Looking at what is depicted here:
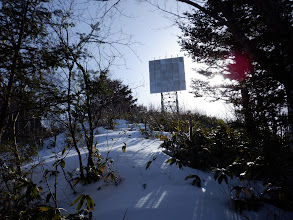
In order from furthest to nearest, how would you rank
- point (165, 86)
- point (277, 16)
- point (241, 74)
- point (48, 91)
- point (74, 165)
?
point (165, 86)
point (241, 74)
point (74, 165)
point (48, 91)
point (277, 16)

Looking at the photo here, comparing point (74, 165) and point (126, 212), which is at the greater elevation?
point (74, 165)

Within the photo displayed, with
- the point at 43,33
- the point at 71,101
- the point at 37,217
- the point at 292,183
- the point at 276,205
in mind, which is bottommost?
the point at 276,205

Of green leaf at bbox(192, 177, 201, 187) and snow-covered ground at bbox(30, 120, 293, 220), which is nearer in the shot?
snow-covered ground at bbox(30, 120, 293, 220)

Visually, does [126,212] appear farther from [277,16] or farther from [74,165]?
[277,16]

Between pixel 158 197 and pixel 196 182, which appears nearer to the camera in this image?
pixel 158 197

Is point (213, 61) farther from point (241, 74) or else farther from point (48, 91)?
point (48, 91)

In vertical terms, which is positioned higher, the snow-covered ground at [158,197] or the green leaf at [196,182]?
the green leaf at [196,182]

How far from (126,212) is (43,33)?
6.97 feet

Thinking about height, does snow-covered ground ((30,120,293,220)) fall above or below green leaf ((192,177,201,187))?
below

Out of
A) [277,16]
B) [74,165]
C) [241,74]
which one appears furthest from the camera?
[241,74]

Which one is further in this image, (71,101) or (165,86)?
(165,86)

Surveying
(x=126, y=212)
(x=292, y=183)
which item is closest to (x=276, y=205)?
(x=292, y=183)

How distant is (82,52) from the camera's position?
193 cm

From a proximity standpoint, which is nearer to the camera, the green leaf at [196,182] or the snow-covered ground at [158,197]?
the snow-covered ground at [158,197]
